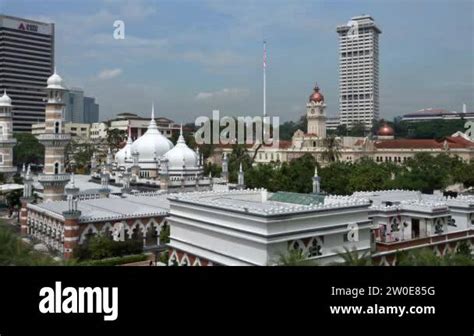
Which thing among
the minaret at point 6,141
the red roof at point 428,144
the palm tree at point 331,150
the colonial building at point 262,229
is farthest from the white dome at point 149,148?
the red roof at point 428,144

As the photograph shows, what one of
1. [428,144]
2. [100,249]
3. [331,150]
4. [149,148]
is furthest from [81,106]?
[428,144]

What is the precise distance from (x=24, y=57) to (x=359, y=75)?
52689mm

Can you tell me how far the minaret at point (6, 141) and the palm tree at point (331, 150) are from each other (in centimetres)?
3533

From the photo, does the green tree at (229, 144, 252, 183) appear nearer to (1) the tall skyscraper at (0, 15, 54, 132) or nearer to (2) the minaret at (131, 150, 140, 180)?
(2) the minaret at (131, 150, 140, 180)

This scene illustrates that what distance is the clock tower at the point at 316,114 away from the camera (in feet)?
236

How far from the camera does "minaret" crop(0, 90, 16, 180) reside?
46.1 metres

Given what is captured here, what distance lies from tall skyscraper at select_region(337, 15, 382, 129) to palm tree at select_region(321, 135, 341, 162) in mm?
12779

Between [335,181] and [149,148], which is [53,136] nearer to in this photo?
[149,148]

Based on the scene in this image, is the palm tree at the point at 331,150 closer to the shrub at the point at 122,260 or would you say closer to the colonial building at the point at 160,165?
the colonial building at the point at 160,165

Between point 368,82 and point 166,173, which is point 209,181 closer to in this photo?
point 166,173

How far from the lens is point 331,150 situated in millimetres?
61625

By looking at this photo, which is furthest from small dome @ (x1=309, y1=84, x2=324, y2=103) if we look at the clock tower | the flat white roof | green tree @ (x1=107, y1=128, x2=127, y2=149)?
the flat white roof

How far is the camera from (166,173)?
3656 centimetres
